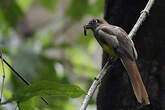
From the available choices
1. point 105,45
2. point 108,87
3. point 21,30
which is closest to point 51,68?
point 105,45

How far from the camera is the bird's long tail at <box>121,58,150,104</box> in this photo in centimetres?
304

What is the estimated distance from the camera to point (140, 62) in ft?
11.3

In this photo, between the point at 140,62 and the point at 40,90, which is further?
the point at 140,62

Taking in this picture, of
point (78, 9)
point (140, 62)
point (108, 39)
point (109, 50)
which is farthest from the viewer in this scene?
point (78, 9)

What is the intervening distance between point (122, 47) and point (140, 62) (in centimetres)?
70

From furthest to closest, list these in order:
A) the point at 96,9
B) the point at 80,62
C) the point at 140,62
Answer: the point at 80,62 < the point at 96,9 < the point at 140,62

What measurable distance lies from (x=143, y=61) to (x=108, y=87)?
0.33 metres

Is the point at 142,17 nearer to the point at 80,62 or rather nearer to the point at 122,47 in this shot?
the point at 122,47

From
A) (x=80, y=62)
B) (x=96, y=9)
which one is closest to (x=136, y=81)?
(x=96, y=9)

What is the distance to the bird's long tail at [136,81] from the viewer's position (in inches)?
120

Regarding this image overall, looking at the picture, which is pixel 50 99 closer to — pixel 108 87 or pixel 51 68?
pixel 51 68

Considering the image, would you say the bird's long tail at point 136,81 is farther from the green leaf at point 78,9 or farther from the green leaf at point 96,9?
the green leaf at point 96,9

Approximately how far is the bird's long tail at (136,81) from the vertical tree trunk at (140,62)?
47 mm

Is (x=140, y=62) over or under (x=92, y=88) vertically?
under
